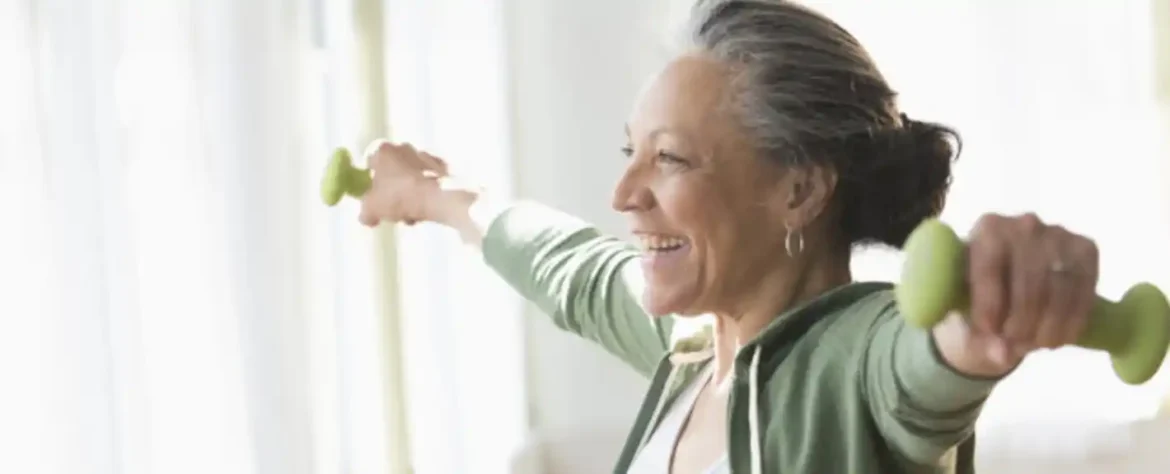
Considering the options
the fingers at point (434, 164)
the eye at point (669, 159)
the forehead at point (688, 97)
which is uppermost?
the forehead at point (688, 97)

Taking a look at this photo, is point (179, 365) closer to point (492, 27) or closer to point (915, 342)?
point (492, 27)

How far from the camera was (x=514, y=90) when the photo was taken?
187cm

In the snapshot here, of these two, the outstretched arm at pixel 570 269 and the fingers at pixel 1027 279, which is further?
the outstretched arm at pixel 570 269

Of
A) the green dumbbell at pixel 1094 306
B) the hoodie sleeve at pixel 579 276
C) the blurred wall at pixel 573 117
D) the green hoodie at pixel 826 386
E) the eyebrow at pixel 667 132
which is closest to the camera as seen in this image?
the green dumbbell at pixel 1094 306

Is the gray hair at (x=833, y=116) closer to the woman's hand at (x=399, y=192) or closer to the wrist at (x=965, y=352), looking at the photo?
the wrist at (x=965, y=352)

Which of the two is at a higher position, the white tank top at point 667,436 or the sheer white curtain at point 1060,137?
the sheer white curtain at point 1060,137

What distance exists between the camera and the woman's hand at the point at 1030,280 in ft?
1.90

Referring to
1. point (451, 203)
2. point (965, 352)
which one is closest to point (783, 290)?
point (965, 352)

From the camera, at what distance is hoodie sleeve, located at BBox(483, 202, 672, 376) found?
3.82 feet

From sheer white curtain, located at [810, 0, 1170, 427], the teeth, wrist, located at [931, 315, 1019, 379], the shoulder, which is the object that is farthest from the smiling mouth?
sheer white curtain, located at [810, 0, 1170, 427]

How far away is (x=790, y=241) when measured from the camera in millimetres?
912

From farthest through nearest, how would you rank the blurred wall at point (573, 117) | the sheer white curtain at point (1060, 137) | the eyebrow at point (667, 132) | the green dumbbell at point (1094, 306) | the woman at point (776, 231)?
the blurred wall at point (573, 117)
the sheer white curtain at point (1060, 137)
the eyebrow at point (667, 132)
the woman at point (776, 231)
the green dumbbell at point (1094, 306)

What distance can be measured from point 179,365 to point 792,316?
0.83 m

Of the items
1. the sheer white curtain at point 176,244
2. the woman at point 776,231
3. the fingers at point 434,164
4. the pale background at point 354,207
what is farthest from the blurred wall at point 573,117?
the woman at point 776,231
